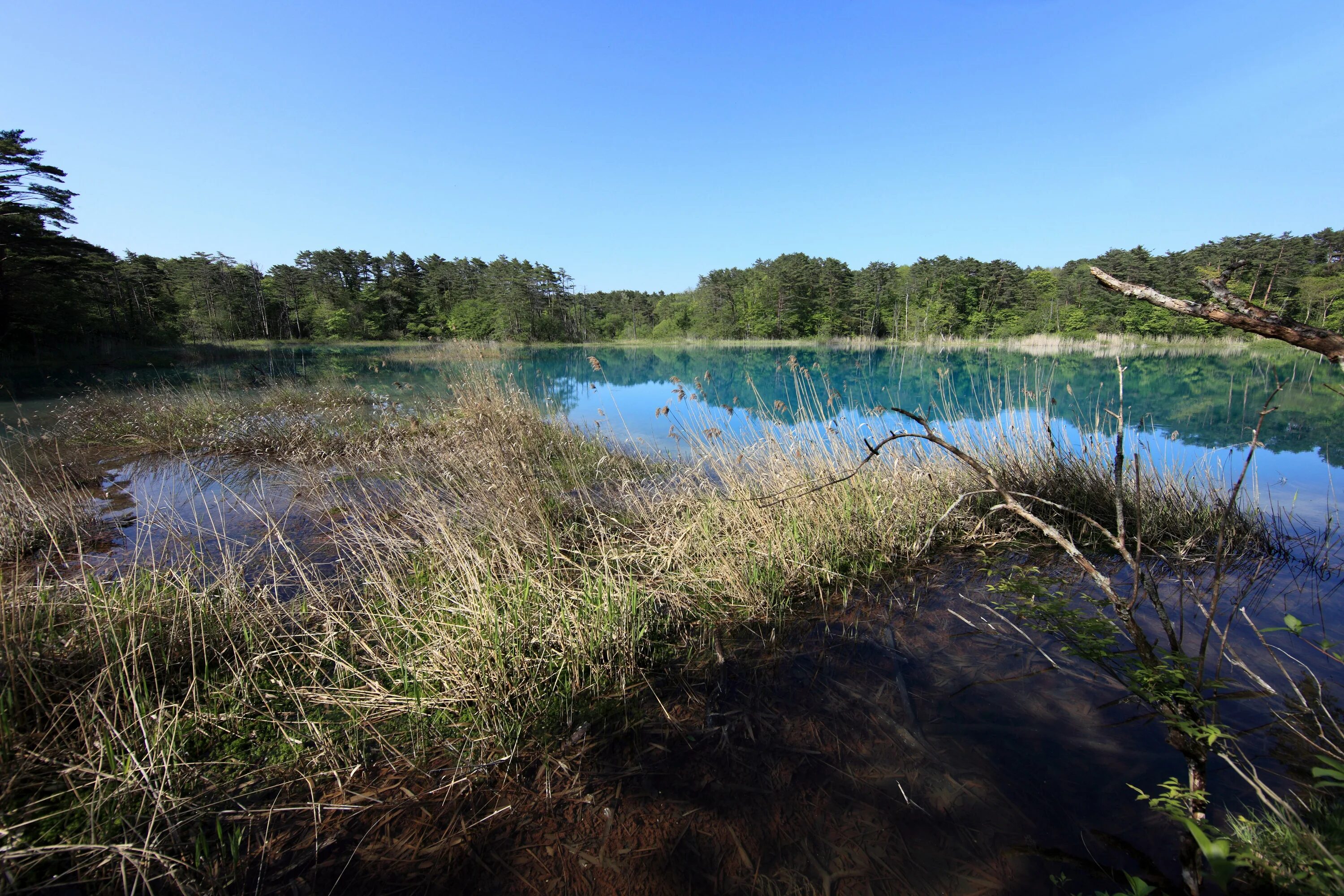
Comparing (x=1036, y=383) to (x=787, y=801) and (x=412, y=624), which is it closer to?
(x=787, y=801)

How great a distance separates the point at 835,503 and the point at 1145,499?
9.26 ft

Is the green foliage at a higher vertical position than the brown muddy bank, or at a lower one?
higher

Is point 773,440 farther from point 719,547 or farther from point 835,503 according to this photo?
point 719,547

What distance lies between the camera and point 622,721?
2291 millimetres

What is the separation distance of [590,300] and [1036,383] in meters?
57.0

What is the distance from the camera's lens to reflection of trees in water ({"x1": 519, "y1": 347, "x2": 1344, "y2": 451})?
7988mm

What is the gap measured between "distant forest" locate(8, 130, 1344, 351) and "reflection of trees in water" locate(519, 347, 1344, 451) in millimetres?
10177

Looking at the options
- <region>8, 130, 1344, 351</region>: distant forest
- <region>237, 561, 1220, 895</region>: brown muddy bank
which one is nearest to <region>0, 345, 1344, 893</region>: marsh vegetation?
<region>237, 561, 1220, 895</region>: brown muddy bank

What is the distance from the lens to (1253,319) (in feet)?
4.04

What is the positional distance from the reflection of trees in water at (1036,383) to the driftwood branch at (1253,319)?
2.15m

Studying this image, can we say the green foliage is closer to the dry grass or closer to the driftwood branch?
the driftwood branch

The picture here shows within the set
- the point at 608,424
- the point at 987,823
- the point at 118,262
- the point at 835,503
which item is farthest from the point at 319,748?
the point at 118,262

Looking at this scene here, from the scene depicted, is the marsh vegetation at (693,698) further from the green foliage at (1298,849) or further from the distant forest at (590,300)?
the distant forest at (590,300)

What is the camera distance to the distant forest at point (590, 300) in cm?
3231
